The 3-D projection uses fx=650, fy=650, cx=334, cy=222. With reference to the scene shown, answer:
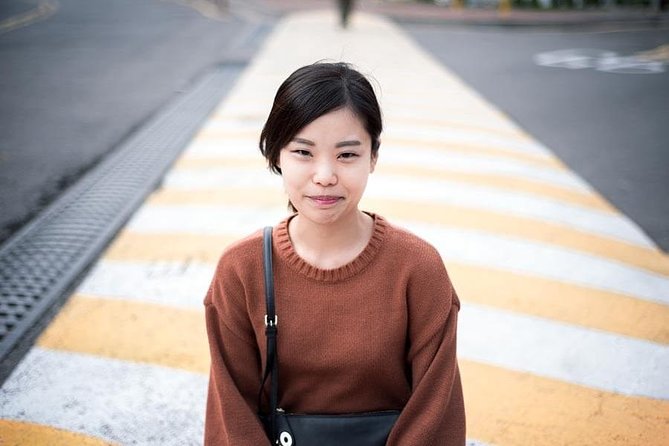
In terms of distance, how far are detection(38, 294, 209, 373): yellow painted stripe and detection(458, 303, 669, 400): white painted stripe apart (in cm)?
140

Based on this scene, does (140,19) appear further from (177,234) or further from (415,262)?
(415,262)

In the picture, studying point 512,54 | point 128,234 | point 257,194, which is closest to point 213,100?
point 257,194

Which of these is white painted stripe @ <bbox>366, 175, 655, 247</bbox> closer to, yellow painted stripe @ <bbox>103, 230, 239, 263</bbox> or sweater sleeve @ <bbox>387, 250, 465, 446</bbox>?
yellow painted stripe @ <bbox>103, 230, 239, 263</bbox>

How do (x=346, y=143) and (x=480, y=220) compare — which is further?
(x=480, y=220)

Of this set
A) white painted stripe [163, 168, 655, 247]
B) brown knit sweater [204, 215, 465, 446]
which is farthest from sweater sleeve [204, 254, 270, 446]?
white painted stripe [163, 168, 655, 247]

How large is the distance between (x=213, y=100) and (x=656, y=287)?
6252 millimetres

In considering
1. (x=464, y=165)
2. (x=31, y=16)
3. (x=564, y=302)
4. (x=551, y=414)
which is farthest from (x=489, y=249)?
(x=31, y=16)

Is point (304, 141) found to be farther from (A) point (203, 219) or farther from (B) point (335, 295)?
(A) point (203, 219)

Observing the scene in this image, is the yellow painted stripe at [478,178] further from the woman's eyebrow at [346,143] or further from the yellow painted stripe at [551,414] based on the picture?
the woman's eyebrow at [346,143]

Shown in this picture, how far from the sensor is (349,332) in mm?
1927

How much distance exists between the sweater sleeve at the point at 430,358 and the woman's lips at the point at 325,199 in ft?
1.03

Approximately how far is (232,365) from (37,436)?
119 centimetres

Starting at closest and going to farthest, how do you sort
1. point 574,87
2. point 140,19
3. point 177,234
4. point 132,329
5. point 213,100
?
point 132,329, point 177,234, point 213,100, point 574,87, point 140,19

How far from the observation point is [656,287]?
4082 millimetres
